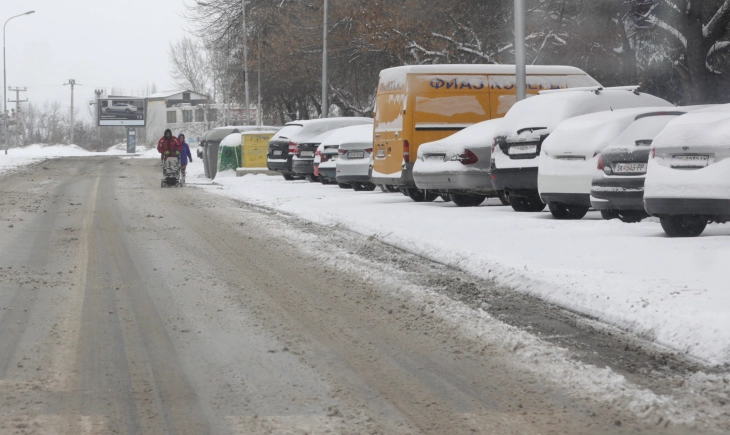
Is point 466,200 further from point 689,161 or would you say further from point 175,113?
point 175,113

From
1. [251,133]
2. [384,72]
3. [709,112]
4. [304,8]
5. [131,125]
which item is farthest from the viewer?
[131,125]

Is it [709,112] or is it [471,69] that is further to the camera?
[471,69]

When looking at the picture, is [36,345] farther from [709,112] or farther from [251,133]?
[251,133]

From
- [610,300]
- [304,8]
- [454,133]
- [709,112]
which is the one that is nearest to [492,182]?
[454,133]

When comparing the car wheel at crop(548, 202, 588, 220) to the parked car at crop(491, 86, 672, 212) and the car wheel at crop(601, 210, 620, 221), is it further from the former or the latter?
the parked car at crop(491, 86, 672, 212)

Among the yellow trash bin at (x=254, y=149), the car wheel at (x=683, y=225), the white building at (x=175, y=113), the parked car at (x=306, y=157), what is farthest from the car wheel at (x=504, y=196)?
the white building at (x=175, y=113)


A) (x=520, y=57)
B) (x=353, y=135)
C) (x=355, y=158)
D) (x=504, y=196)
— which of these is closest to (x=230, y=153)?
(x=353, y=135)

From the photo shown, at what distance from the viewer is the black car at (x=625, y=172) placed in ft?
39.5

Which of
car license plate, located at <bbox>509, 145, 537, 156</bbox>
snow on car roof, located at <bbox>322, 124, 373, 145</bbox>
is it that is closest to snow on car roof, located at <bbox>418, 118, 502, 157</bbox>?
car license plate, located at <bbox>509, 145, 537, 156</bbox>

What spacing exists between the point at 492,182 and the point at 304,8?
104 feet

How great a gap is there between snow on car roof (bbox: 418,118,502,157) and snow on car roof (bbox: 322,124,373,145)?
18.3ft

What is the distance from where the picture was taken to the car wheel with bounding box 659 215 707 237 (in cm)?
1119

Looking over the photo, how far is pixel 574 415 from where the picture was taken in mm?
4773

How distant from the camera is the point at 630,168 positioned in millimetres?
12094
